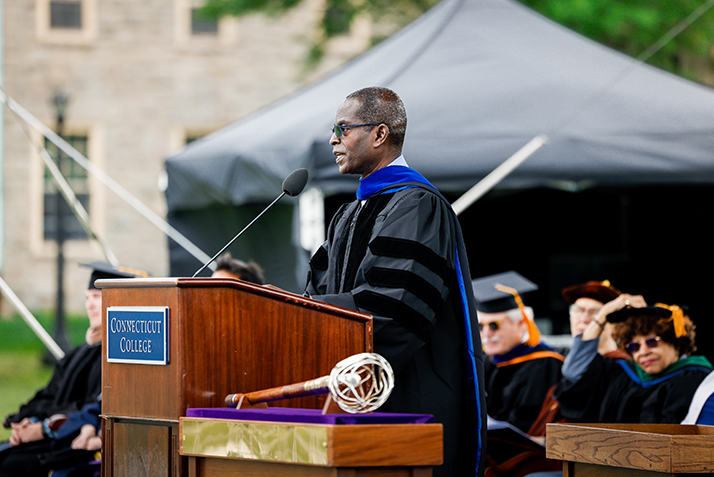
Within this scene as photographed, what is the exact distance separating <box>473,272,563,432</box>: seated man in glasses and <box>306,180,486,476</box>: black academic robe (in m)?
2.31

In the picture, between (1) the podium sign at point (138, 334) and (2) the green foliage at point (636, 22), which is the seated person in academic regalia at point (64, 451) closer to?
(1) the podium sign at point (138, 334)

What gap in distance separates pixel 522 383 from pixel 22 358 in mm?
13052

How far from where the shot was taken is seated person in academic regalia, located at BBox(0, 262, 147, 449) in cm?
525

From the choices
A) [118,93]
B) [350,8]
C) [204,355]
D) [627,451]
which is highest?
[118,93]

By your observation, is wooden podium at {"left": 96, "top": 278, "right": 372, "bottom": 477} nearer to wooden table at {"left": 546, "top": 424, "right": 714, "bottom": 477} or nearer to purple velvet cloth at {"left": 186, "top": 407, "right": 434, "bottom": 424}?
purple velvet cloth at {"left": 186, "top": 407, "right": 434, "bottom": 424}

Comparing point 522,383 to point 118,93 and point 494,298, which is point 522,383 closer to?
point 494,298

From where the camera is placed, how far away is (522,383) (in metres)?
5.15

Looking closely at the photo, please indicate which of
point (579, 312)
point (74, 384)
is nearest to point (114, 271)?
point (74, 384)

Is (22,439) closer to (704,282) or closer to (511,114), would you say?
(511,114)

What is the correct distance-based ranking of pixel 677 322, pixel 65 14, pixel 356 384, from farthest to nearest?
pixel 65 14, pixel 677 322, pixel 356 384

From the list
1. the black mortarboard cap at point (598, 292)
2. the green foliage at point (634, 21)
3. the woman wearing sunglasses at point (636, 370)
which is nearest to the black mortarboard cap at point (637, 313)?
the woman wearing sunglasses at point (636, 370)

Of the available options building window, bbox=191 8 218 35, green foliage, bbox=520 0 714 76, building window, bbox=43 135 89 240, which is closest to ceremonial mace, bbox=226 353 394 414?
green foliage, bbox=520 0 714 76

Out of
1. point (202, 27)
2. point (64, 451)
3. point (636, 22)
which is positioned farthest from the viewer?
point (202, 27)

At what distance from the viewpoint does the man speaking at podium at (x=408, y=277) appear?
8.74 feet
